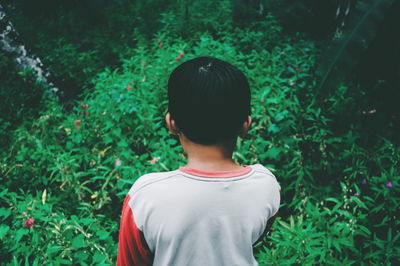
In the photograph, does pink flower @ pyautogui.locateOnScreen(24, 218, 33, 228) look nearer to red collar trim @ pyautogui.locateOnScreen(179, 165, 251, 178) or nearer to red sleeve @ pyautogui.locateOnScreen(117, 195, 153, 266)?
red sleeve @ pyautogui.locateOnScreen(117, 195, 153, 266)

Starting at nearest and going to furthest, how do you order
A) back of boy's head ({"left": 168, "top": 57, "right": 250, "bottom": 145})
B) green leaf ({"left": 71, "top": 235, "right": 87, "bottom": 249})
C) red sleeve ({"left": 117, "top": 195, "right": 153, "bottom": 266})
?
back of boy's head ({"left": 168, "top": 57, "right": 250, "bottom": 145}) < red sleeve ({"left": 117, "top": 195, "right": 153, "bottom": 266}) < green leaf ({"left": 71, "top": 235, "right": 87, "bottom": 249})

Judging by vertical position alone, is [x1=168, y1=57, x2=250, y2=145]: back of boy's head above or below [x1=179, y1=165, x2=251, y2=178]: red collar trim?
above

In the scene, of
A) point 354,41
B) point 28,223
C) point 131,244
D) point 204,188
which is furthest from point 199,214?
point 354,41

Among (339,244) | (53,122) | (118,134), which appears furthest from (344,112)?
(53,122)

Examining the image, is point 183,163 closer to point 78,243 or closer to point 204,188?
point 78,243

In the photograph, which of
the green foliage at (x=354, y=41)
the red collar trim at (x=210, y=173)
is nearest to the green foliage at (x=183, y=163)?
the green foliage at (x=354, y=41)

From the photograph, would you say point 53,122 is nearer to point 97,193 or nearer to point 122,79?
point 122,79

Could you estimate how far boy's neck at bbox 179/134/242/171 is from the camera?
0.73 meters

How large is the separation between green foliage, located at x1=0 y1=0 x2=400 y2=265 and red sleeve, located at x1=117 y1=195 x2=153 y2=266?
57cm

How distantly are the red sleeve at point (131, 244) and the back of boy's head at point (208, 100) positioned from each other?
28 cm

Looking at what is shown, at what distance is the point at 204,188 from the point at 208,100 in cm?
21

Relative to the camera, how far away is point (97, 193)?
2.02 meters

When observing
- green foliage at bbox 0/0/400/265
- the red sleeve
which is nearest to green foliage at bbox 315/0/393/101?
green foliage at bbox 0/0/400/265

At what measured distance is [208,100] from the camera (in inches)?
26.7
